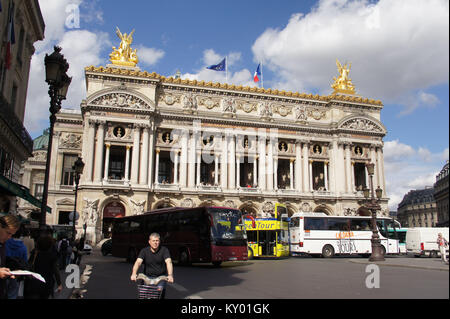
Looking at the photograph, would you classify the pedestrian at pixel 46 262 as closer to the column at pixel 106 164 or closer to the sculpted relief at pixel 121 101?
the column at pixel 106 164

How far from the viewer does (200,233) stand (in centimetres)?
2083

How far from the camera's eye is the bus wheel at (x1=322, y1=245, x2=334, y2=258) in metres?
29.7

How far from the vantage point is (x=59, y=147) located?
47438mm

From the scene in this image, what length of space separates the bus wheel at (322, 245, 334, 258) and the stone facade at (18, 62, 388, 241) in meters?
16.7

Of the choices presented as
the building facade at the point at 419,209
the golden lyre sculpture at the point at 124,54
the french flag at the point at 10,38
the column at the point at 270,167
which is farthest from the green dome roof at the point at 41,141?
the building facade at the point at 419,209

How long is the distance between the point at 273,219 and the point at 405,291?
19093 millimetres

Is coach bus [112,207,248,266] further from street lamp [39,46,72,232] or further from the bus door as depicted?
street lamp [39,46,72,232]

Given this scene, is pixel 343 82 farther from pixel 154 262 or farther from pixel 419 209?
pixel 419 209

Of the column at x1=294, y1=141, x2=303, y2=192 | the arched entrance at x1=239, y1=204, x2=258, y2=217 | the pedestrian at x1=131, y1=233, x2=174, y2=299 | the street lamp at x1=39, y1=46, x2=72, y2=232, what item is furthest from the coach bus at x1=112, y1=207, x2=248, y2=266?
the column at x1=294, y1=141, x2=303, y2=192

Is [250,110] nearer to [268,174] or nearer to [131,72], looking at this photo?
[268,174]

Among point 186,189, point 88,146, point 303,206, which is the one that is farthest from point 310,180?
point 88,146
